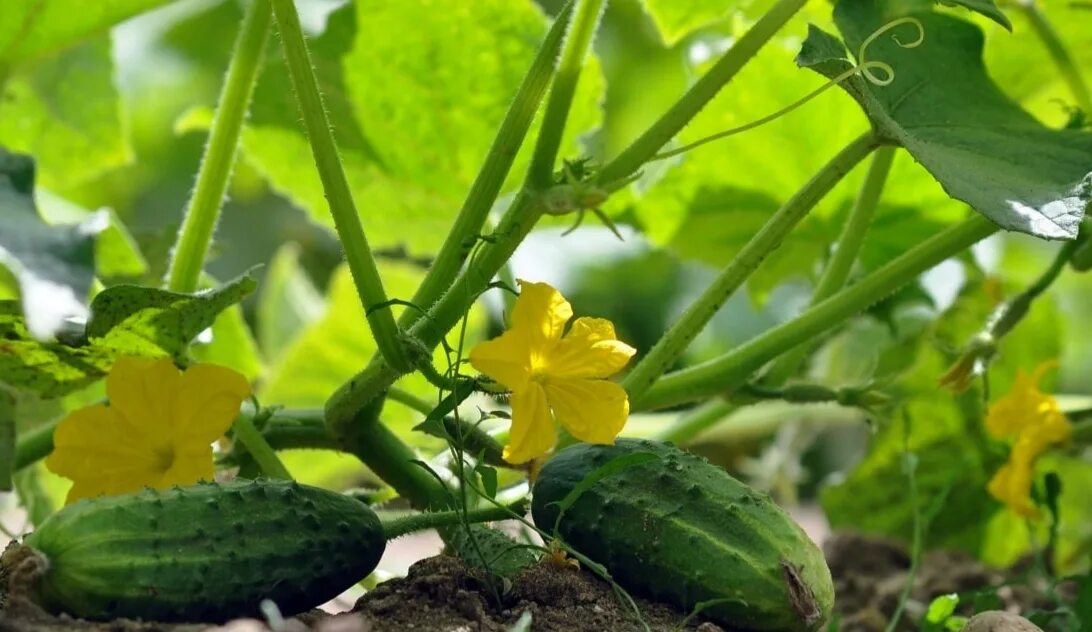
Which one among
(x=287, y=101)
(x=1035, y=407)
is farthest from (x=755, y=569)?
(x=287, y=101)

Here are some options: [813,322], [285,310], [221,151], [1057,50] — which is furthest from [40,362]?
[285,310]

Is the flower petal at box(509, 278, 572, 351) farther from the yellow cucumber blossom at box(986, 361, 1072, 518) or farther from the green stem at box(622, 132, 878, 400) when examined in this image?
the yellow cucumber blossom at box(986, 361, 1072, 518)

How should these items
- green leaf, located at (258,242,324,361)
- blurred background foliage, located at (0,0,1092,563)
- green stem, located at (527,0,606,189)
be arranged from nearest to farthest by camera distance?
green stem, located at (527,0,606,189), blurred background foliage, located at (0,0,1092,563), green leaf, located at (258,242,324,361)

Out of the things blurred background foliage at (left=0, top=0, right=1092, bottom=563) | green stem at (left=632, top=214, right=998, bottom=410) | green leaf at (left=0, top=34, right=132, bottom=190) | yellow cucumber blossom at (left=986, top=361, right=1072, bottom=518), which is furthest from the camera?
green leaf at (left=0, top=34, right=132, bottom=190)

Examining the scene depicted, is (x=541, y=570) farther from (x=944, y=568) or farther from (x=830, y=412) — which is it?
(x=830, y=412)

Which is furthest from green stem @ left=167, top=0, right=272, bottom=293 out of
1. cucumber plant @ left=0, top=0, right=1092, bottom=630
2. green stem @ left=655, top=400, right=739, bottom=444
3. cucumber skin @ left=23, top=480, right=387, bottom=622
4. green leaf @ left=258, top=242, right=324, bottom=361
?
green leaf @ left=258, top=242, right=324, bottom=361

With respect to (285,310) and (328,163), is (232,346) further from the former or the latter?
(328,163)

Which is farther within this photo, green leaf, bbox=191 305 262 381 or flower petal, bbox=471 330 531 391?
green leaf, bbox=191 305 262 381
